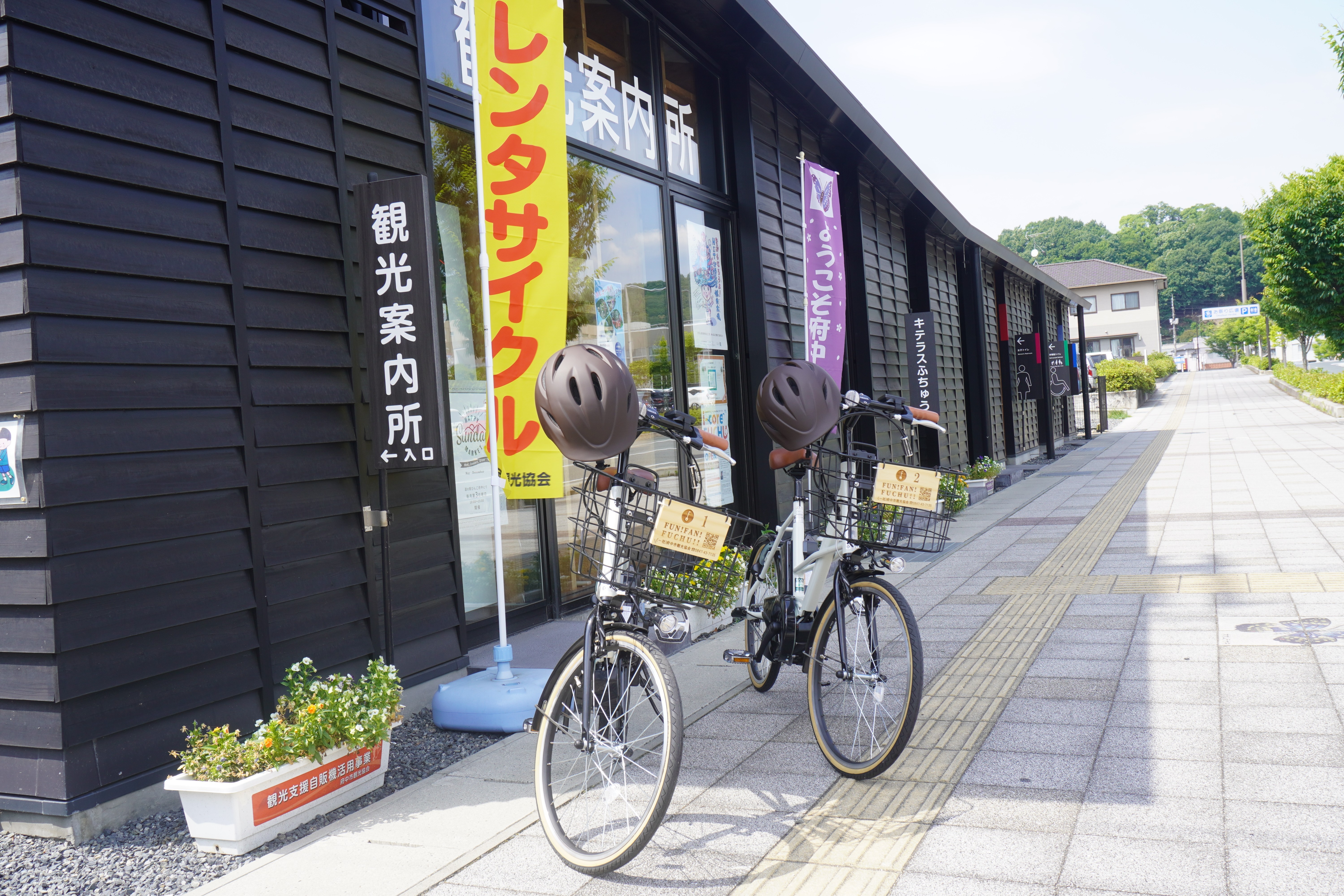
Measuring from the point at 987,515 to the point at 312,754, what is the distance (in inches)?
377

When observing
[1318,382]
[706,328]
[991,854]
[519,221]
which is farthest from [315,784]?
[1318,382]

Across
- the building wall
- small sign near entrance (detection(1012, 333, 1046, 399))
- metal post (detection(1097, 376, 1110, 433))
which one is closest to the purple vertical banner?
small sign near entrance (detection(1012, 333, 1046, 399))

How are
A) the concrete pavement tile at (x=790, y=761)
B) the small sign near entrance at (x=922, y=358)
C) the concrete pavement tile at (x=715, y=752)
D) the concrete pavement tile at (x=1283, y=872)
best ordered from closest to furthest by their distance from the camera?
1. the concrete pavement tile at (x=1283, y=872)
2. the concrete pavement tile at (x=790, y=761)
3. the concrete pavement tile at (x=715, y=752)
4. the small sign near entrance at (x=922, y=358)

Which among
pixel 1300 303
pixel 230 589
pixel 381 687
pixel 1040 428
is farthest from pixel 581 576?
pixel 1300 303

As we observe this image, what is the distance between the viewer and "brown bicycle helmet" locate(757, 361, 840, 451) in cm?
343

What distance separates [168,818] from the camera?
124 inches

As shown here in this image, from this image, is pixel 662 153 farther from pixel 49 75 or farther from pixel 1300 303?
pixel 1300 303

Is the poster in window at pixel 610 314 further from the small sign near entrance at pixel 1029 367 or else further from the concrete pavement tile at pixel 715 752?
the small sign near entrance at pixel 1029 367

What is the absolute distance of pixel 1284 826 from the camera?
8.91 feet

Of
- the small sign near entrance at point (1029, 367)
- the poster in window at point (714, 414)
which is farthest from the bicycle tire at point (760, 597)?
the small sign near entrance at point (1029, 367)

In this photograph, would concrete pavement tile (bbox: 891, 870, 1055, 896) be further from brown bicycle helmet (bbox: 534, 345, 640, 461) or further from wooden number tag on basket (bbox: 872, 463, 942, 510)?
brown bicycle helmet (bbox: 534, 345, 640, 461)

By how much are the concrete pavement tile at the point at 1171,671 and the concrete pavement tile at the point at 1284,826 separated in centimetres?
146

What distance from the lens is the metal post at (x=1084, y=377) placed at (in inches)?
1034

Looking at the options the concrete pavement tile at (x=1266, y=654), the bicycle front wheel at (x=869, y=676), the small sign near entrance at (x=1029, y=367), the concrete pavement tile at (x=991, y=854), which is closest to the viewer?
the concrete pavement tile at (x=991, y=854)
